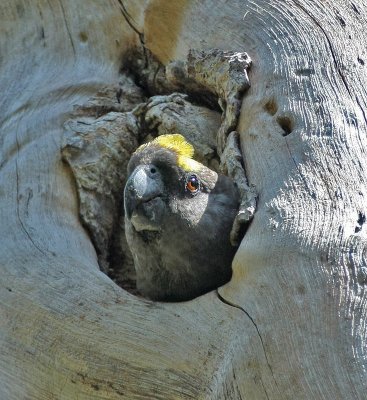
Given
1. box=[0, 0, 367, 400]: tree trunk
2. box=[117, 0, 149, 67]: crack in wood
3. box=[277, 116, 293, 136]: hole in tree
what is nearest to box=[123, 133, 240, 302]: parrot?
box=[0, 0, 367, 400]: tree trunk

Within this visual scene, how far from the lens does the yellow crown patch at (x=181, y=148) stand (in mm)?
4309

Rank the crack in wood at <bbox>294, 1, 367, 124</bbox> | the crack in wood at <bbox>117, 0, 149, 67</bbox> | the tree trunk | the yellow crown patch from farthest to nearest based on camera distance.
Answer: the crack in wood at <bbox>117, 0, 149, 67</bbox> → the yellow crown patch → the crack in wood at <bbox>294, 1, 367, 124</bbox> → the tree trunk

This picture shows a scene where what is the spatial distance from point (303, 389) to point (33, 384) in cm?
139

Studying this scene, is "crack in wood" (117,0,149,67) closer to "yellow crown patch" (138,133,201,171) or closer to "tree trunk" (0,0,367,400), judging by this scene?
"tree trunk" (0,0,367,400)

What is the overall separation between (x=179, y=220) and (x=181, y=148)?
0.43 metres

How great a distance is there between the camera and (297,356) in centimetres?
299

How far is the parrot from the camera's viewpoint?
4195mm

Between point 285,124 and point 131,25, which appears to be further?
point 131,25

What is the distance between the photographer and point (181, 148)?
A: 4.36 meters

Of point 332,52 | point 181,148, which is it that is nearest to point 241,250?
point 181,148

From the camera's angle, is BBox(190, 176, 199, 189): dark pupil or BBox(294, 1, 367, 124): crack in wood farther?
BBox(190, 176, 199, 189): dark pupil

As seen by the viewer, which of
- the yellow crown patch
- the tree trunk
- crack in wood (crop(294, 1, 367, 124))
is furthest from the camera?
the yellow crown patch

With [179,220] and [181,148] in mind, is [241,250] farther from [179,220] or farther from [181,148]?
[181,148]

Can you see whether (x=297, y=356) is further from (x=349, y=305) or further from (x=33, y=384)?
(x=33, y=384)
